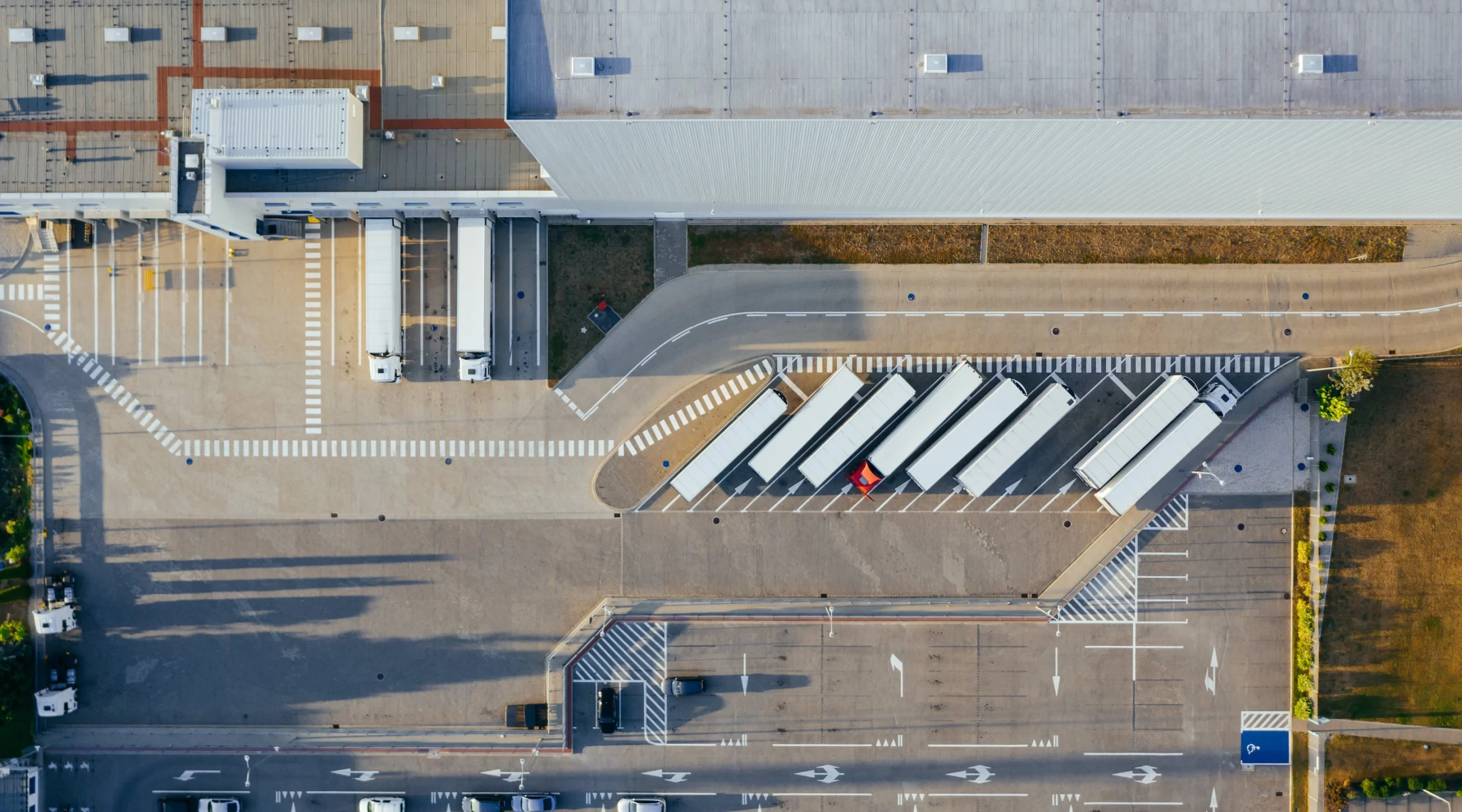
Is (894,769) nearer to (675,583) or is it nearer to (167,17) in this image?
(675,583)

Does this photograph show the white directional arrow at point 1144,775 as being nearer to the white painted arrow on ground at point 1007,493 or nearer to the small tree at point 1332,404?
the white painted arrow on ground at point 1007,493

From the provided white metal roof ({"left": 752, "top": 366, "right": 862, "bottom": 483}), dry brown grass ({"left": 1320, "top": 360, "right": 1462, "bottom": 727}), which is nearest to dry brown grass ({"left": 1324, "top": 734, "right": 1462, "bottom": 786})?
dry brown grass ({"left": 1320, "top": 360, "right": 1462, "bottom": 727})

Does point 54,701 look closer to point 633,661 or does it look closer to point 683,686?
point 633,661

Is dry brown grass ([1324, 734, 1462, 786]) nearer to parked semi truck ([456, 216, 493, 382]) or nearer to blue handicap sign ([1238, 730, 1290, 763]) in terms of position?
blue handicap sign ([1238, 730, 1290, 763])

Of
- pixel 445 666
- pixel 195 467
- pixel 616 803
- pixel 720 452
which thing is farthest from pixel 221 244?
pixel 616 803

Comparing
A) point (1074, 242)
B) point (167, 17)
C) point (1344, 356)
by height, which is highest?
point (167, 17)

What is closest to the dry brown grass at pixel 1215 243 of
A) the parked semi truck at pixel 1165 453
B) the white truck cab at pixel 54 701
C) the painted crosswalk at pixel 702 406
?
the parked semi truck at pixel 1165 453

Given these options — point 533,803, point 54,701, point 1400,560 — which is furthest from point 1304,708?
point 54,701
